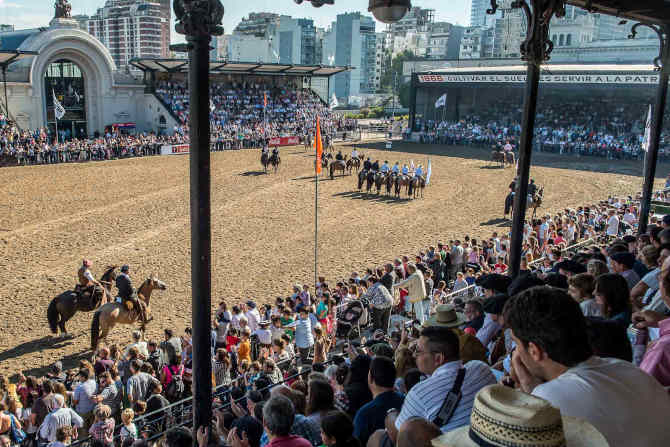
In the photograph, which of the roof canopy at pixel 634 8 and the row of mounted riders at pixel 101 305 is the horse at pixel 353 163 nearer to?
the row of mounted riders at pixel 101 305

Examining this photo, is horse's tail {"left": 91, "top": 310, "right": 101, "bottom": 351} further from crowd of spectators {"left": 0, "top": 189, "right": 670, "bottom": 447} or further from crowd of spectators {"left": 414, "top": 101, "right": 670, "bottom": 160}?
crowd of spectators {"left": 414, "top": 101, "right": 670, "bottom": 160}

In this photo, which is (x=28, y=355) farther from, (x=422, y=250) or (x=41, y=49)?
(x=41, y=49)

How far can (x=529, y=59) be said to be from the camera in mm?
6555

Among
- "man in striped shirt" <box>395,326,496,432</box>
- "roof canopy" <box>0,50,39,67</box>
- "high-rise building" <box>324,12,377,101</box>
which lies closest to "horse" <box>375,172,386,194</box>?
"man in striped shirt" <box>395,326,496,432</box>

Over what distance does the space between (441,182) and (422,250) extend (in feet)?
38.4

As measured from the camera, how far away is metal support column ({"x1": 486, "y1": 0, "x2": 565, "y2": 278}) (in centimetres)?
620

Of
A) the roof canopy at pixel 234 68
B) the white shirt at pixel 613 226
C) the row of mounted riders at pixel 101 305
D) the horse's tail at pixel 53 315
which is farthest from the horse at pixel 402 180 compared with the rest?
the roof canopy at pixel 234 68

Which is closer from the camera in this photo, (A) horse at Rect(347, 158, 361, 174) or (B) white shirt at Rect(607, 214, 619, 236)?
(B) white shirt at Rect(607, 214, 619, 236)

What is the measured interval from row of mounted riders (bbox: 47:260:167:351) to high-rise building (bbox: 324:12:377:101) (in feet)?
388

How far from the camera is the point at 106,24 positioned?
453 feet

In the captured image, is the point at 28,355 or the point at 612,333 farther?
the point at 28,355

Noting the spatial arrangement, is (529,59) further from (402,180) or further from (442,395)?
(402,180)

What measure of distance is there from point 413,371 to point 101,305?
837cm

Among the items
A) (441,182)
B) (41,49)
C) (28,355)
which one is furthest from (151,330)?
(41,49)
